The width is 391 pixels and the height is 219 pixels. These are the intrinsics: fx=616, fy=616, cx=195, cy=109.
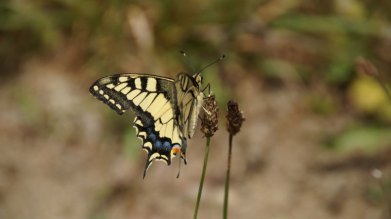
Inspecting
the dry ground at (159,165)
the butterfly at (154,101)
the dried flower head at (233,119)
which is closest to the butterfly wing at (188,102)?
the butterfly at (154,101)

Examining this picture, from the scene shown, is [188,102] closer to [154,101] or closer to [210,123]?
[154,101]

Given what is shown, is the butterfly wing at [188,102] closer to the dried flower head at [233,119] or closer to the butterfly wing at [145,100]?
the butterfly wing at [145,100]

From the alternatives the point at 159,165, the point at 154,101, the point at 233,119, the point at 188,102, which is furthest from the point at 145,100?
the point at 159,165

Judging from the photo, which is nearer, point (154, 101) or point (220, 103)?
point (154, 101)

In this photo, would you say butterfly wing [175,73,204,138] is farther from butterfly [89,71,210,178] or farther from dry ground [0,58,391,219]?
dry ground [0,58,391,219]

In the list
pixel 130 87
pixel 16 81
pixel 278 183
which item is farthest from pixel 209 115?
pixel 16 81

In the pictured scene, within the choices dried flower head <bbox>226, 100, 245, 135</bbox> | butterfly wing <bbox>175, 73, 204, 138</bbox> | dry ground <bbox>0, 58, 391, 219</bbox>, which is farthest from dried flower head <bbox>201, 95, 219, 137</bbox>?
dry ground <bbox>0, 58, 391, 219</bbox>

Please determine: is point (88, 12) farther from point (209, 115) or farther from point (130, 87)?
point (209, 115)
